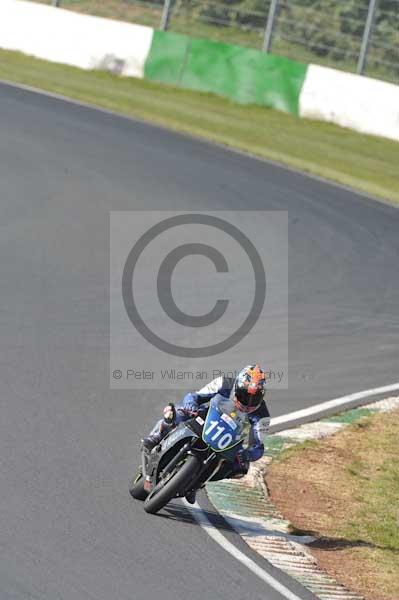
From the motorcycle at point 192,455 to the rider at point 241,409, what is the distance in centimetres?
8

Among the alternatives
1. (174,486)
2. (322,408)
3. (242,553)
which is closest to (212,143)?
(322,408)

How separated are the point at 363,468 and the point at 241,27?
20.8 meters

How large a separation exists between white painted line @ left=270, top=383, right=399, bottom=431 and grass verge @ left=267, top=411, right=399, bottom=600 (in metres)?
0.40

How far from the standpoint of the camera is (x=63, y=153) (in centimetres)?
2017

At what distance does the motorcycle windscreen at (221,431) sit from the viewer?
8.52 metres

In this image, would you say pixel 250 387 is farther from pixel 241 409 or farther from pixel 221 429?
pixel 221 429

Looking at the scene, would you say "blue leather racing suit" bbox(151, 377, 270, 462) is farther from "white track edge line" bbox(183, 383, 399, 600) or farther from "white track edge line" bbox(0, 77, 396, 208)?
"white track edge line" bbox(0, 77, 396, 208)

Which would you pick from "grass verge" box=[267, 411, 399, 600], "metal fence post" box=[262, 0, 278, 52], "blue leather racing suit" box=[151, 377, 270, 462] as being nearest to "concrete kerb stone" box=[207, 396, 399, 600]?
"grass verge" box=[267, 411, 399, 600]

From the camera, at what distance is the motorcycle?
8523 mm

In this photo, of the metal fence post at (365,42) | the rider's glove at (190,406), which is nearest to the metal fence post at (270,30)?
the metal fence post at (365,42)

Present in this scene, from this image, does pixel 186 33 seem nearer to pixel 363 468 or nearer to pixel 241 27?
pixel 241 27

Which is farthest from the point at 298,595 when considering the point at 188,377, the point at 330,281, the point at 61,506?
the point at 330,281

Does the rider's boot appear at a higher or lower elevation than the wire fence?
lower

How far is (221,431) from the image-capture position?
28.0ft
